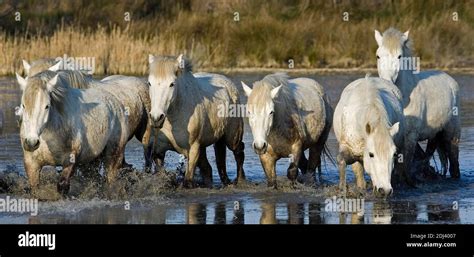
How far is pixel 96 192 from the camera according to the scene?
44.7 ft

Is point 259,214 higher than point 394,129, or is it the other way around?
point 394,129

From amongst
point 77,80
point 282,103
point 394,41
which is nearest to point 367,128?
point 282,103

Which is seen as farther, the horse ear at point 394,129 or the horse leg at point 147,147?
the horse leg at point 147,147

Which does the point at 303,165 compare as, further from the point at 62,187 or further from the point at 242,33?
the point at 242,33

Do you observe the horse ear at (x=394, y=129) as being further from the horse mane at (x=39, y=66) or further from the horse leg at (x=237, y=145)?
the horse mane at (x=39, y=66)

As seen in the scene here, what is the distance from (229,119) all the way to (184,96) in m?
0.87

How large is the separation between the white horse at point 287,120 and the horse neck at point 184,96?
28.3 inches

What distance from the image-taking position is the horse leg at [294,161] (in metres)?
14.3

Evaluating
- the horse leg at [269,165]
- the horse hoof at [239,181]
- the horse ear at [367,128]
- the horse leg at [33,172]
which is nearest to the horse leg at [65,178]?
the horse leg at [33,172]

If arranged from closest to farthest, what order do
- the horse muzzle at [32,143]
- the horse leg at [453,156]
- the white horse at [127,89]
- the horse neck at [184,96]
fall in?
the horse muzzle at [32,143] → the white horse at [127,89] → the horse neck at [184,96] → the horse leg at [453,156]

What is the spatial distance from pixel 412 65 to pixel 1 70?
14.6 metres

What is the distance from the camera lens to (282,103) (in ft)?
46.8
